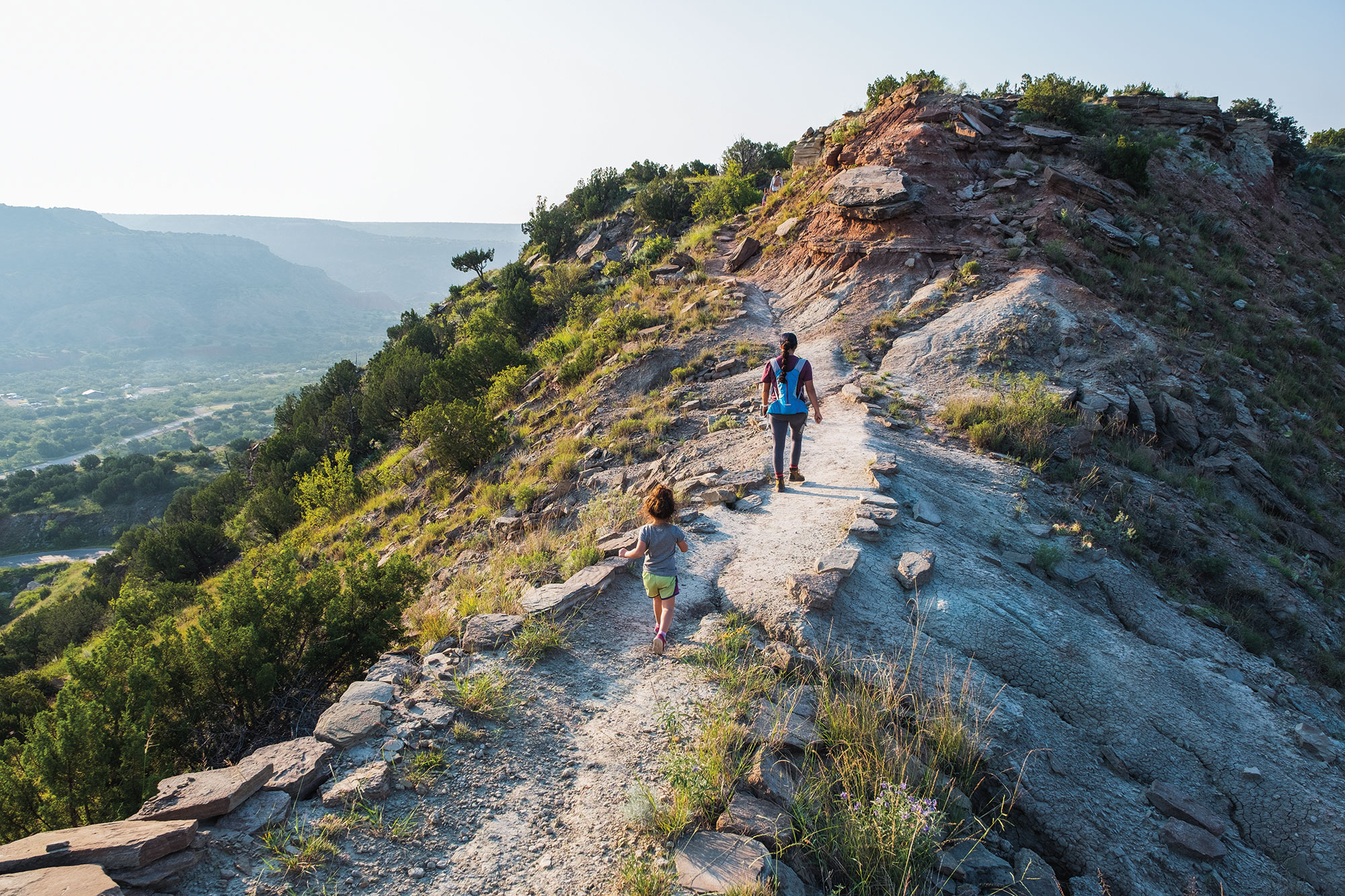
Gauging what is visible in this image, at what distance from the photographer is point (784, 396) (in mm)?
7422

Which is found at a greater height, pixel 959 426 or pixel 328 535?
pixel 959 426

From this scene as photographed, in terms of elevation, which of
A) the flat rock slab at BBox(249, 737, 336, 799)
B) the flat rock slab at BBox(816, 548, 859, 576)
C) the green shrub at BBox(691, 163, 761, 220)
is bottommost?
the flat rock slab at BBox(249, 737, 336, 799)

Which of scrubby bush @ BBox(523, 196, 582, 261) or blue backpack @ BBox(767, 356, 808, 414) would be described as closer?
blue backpack @ BBox(767, 356, 808, 414)

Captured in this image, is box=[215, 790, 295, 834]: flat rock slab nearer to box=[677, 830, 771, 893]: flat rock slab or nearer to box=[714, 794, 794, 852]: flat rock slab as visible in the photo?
box=[677, 830, 771, 893]: flat rock slab

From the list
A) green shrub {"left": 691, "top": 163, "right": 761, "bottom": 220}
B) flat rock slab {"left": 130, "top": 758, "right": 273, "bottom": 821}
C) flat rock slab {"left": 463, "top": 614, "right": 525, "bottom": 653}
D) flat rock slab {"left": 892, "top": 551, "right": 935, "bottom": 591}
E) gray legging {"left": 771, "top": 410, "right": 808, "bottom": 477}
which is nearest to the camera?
flat rock slab {"left": 130, "top": 758, "right": 273, "bottom": 821}

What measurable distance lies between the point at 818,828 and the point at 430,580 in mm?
7944

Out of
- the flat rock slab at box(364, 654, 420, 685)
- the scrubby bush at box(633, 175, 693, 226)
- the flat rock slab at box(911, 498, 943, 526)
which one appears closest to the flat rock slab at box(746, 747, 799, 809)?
Answer: the flat rock slab at box(364, 654, 420, 685)

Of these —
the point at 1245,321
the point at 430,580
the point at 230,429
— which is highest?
the point at 1245,321

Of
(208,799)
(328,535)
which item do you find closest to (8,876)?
(208,799)

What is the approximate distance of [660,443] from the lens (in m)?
10.6

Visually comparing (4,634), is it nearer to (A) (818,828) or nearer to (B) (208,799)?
(B) (208,799)

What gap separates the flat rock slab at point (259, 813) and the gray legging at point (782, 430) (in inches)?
224

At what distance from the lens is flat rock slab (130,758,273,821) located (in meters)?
3.36

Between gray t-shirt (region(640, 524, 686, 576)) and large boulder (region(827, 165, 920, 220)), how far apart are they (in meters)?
13.2
